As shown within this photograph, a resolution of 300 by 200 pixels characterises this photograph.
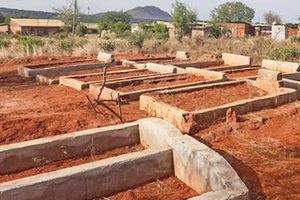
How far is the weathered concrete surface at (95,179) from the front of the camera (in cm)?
366

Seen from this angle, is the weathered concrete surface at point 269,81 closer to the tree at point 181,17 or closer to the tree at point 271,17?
the tree at point 181,17

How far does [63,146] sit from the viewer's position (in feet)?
15.7

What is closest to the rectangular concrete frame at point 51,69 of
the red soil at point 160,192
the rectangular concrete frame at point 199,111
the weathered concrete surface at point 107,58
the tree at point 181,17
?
the weathered concrete surface at point 107,58

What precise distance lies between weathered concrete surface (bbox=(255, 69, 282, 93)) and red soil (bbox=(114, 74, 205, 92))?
166 cm

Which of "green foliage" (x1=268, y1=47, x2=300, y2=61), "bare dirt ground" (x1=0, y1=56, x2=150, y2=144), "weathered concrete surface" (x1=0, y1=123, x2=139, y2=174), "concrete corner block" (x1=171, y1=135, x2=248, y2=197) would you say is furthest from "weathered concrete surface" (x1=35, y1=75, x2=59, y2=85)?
"green foliage" (x1=268, y1=47, x2=300, y2=61)

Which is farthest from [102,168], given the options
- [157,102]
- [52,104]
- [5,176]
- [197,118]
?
[52,104]

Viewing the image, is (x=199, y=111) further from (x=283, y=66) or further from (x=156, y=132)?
(x=283, y=66)

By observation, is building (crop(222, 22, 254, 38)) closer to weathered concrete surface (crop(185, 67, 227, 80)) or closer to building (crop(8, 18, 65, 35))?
building (crop(8, 18, 65, 35))

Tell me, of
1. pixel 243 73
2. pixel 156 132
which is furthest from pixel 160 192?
pixel 243 73

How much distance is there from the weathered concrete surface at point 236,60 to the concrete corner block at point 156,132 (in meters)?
8.26

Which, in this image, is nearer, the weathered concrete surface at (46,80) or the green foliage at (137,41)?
the weathered concrete surface at (46,80)

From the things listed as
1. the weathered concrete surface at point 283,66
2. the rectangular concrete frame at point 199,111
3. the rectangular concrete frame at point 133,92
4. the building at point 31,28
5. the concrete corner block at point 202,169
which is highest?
the building at point 31,28

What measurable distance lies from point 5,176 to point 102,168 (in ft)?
4.02

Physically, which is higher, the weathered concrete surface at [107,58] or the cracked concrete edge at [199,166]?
the weathered concrete surface at [107,58]
